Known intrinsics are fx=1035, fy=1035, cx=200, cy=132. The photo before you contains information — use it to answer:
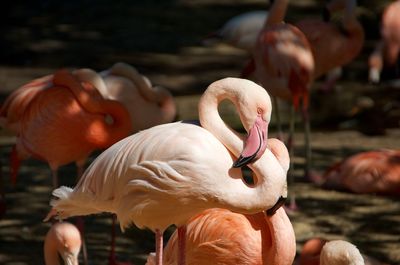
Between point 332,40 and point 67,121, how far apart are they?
2.93 meters

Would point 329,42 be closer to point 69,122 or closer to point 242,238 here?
point 69,122

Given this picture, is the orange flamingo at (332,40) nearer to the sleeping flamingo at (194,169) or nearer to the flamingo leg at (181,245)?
the flamingo leg at (181,245)

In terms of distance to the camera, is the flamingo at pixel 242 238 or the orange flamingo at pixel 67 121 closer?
the flamingo at pixel 242 238

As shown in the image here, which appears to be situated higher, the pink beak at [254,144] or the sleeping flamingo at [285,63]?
the pink beak at [254,144]

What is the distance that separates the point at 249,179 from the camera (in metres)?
7.52

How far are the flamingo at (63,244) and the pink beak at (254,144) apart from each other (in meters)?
1.45

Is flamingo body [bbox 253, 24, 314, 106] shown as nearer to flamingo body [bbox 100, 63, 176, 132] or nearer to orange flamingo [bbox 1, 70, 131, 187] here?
flamingo body [bbox 100, 63, 176, 132]

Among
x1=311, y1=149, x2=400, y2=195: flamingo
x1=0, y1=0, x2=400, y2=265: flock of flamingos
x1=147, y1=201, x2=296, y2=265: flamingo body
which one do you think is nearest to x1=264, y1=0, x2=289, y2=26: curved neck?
x1=311, y1=149, x2=400, y2=195: flamingo

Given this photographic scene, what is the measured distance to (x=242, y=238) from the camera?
452 cm

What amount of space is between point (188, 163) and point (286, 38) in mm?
3291

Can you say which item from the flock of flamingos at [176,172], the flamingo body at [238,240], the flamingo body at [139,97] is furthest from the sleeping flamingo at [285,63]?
the flamingo body at [238,240]

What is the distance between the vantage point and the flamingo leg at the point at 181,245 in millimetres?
4512

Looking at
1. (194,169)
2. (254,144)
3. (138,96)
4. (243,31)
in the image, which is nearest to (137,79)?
(138,96)

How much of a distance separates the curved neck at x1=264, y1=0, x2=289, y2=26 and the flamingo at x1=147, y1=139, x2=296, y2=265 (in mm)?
3401
